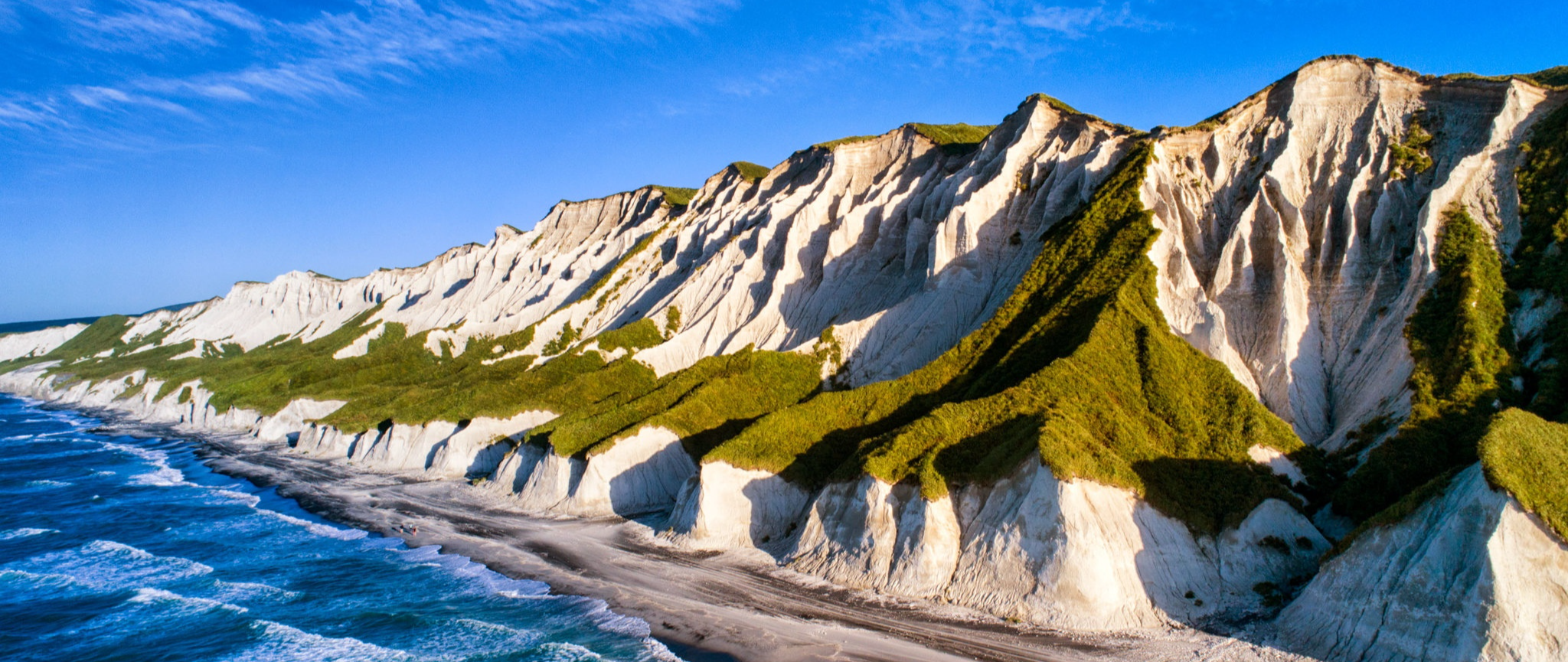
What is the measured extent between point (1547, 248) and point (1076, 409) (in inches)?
675

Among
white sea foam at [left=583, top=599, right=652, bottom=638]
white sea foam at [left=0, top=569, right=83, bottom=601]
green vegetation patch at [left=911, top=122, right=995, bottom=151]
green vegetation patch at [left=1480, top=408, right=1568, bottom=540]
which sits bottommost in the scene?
white sea foam at [left=0, top=569, right=83, bottom=601]

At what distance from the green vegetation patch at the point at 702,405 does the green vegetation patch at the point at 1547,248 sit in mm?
Answer: 27943

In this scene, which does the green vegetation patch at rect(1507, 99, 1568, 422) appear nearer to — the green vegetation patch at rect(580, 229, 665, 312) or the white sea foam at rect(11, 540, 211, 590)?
the white sea foam at rect(11, 540, 211, 590)

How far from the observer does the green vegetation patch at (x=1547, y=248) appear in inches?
930

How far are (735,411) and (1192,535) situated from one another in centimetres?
2274

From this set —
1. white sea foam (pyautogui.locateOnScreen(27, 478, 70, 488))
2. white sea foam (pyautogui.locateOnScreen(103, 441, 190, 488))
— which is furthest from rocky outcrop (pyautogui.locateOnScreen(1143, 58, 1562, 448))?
white sea foam (pyautogui.locateOnScreen(27, 478, 70, 488))

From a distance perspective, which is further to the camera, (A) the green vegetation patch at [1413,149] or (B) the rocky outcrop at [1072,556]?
(A) the green vegetation patch at [1413,149]

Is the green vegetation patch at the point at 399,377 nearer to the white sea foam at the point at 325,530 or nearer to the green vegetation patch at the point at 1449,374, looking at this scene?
the white sea foam at the point at 325,530

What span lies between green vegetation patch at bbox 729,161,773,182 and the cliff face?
48.2 ft

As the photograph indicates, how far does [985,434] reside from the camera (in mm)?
26812

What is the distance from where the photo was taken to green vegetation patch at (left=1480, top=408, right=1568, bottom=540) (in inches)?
661

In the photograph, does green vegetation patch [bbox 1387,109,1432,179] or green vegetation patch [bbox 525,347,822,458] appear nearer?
green vegetation patch [bbox 1387,109,1432,179]

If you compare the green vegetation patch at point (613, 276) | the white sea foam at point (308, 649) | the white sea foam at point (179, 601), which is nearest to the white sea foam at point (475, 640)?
the white sea foam at point (308, 649)

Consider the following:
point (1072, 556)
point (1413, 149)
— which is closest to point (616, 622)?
point (1072, 556)
